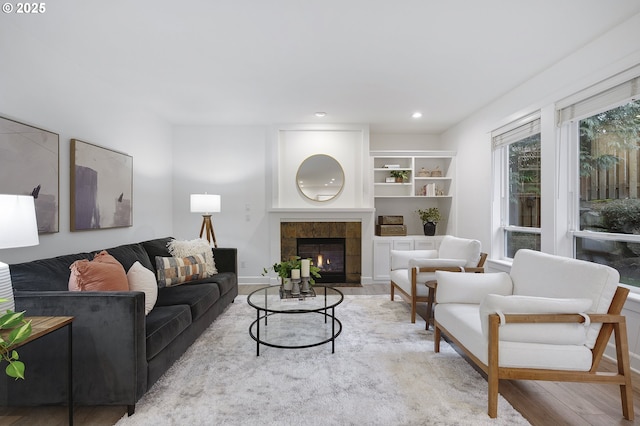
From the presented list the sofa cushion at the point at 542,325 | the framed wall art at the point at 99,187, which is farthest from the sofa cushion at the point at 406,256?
the framed wall art at the point at 99,187

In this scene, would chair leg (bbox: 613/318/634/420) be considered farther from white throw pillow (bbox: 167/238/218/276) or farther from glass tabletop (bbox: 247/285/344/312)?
white throw pillow (bbox: 167/238/218/276)

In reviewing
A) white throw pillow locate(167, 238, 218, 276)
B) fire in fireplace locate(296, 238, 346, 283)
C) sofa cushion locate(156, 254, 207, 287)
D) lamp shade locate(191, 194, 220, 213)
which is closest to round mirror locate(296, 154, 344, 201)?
fire in fireplace locate(296, 238, 346, 283)

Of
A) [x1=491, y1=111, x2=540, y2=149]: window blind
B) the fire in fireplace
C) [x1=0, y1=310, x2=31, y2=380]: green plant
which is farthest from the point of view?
the fire in fireplace

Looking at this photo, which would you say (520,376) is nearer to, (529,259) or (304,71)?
(529,259)

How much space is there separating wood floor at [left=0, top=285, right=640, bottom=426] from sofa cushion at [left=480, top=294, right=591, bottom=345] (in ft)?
1.40

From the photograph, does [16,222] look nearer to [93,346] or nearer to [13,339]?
[13,339]

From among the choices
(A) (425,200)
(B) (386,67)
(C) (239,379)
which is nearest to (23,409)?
(C) (239,379)

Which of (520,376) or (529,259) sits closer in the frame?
(520,376)

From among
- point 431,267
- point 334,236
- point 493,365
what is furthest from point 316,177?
point 493,365

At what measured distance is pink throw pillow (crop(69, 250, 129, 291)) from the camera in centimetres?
208

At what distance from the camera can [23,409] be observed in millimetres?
1902

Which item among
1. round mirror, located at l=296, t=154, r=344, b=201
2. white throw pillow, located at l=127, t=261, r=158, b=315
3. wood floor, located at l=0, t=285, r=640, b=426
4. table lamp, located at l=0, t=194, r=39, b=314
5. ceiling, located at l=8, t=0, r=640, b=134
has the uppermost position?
ceiling, located at l=8, t=0, r=640, b=134

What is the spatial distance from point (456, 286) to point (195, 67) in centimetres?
307

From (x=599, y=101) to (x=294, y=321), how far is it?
3.34 meters
